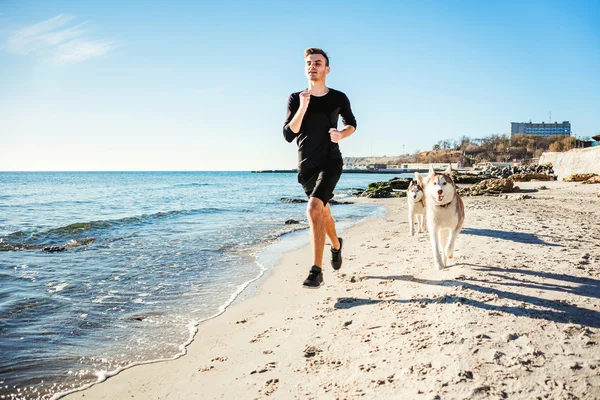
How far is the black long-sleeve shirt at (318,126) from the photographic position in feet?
13.7

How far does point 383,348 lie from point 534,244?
13.7 feet

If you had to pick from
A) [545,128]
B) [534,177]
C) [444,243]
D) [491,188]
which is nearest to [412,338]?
[444,243]

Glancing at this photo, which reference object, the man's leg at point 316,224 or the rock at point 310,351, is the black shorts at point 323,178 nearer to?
the man's leg at point 316,224

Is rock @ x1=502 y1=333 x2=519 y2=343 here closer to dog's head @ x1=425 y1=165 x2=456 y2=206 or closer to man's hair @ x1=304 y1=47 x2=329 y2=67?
dog's head @ x1=425 y1=165 x2=456 y2=206

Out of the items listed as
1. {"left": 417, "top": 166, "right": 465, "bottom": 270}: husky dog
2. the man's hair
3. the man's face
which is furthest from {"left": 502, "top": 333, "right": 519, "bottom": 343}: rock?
the man's hair

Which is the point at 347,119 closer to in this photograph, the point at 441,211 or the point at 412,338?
the point at 441,211

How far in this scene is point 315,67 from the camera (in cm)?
418

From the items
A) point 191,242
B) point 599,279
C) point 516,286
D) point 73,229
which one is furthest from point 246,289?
point 73,229

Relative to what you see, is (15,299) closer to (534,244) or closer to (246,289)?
(246,289)

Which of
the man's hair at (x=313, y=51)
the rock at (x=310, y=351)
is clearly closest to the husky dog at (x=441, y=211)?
the man's hair at (x=313, y=51)

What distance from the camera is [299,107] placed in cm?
413

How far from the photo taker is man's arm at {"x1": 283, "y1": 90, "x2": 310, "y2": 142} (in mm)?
4020

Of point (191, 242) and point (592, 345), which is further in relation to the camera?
point (191, 242)

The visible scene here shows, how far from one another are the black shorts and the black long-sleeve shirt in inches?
2.3
